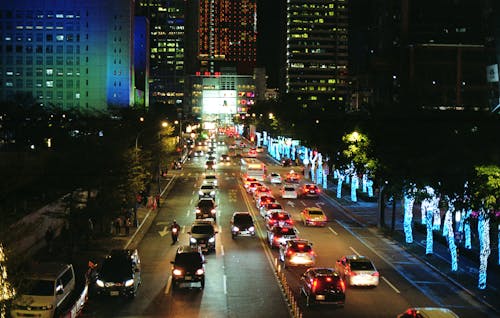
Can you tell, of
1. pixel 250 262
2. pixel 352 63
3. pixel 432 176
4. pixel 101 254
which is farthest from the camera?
pixel 352 63

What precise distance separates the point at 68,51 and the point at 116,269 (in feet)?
530

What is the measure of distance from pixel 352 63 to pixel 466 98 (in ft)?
214

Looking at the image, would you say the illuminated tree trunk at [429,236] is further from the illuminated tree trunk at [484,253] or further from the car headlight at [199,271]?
the car headlight at [199,271]

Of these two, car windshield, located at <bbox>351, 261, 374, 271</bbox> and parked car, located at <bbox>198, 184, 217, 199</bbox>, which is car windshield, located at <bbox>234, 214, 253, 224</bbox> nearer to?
car windshield, located at <bbox>351, 261, 374, 271</bbox>

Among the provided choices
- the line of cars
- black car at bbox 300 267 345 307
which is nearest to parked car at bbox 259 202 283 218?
the line of cars

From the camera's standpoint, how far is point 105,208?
124 ft

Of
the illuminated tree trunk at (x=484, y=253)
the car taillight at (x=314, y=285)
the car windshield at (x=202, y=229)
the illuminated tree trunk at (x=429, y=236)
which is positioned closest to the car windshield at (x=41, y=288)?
the car taillight at (x=314, y=285)

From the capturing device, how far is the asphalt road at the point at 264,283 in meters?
24.3

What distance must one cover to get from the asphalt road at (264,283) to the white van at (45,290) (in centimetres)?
148

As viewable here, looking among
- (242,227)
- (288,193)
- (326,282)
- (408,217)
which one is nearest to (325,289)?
(326,282)

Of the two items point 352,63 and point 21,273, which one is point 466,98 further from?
point 21,273

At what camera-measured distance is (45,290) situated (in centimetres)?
2180

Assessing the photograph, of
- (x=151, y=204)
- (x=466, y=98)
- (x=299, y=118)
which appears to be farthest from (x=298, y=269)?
(x=466, y=98)

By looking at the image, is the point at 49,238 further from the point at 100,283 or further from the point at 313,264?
the point at 313,264
